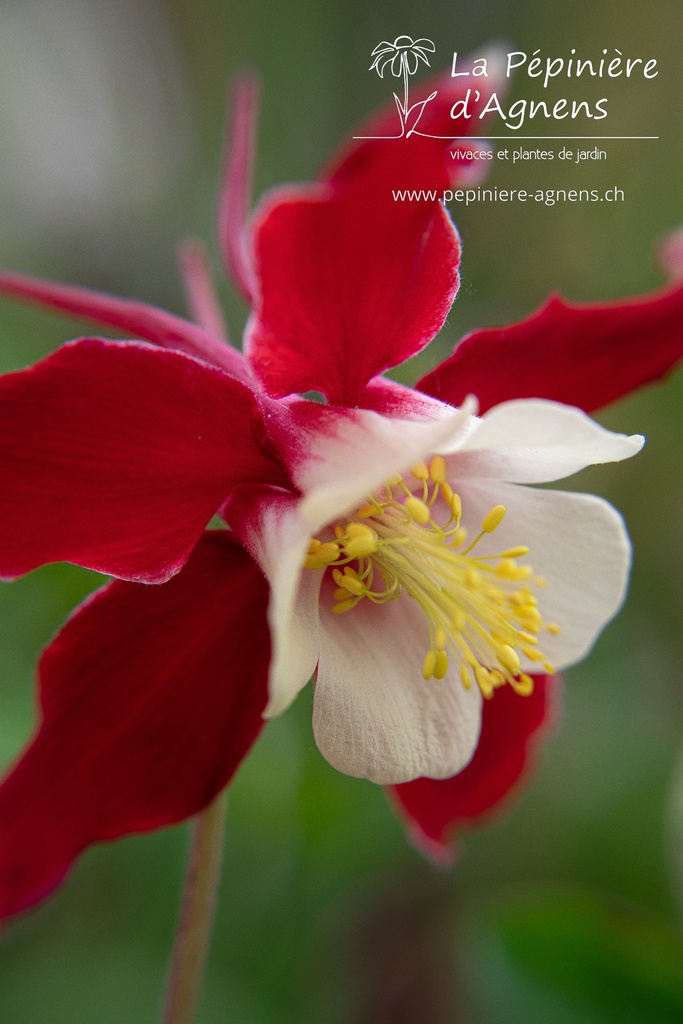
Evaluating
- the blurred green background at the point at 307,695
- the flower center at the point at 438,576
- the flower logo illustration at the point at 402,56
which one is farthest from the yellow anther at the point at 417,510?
the flower logo illustration at the point at 402,56

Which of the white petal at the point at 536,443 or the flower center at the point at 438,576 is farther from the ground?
the white petal at the point at 536,443

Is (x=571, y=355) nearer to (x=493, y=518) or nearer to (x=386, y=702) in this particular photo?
(x=493, y=518)

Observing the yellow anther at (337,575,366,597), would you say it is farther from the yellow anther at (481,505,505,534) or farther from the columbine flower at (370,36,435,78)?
the columbine flower at (370,36,435,78)

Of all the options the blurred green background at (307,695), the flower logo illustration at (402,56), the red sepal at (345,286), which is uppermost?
the flower logo illustration at (402,56)

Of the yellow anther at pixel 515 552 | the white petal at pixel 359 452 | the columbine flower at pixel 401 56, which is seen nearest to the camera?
the white petal at pixel 359 452

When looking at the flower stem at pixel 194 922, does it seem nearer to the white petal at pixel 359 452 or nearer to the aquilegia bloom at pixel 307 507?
the aquilegia bloom at pixel 307 507

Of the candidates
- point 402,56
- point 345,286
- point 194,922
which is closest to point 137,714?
point 194,922
